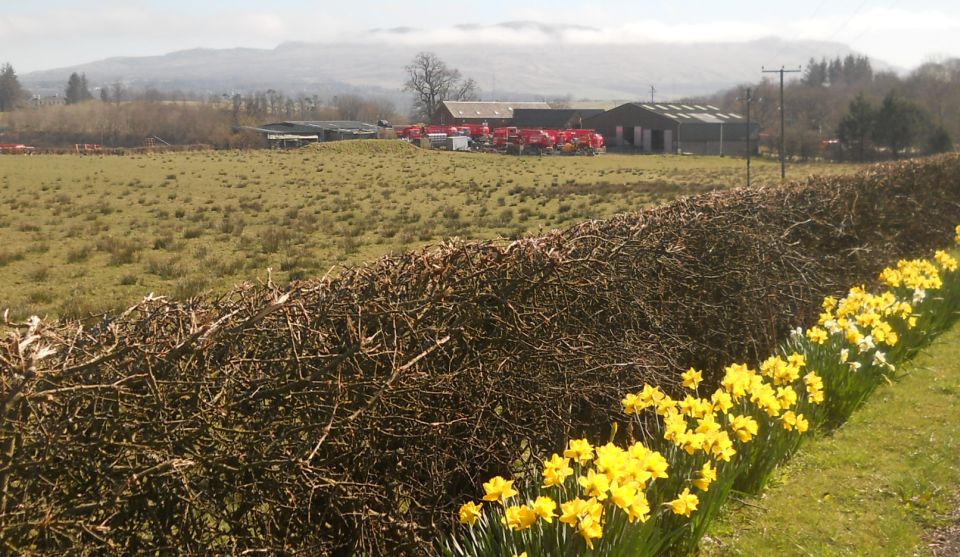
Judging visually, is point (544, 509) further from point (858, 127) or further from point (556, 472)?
point (858, 127)

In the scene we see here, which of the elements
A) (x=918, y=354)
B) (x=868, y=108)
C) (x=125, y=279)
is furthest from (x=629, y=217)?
(x=868, y=108)

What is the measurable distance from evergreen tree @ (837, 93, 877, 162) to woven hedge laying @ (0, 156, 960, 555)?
223 feet

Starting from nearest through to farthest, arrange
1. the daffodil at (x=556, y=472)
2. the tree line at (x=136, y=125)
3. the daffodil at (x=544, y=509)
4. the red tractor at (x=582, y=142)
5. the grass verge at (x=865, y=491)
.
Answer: the daffodil at (x=544, y=509), the daffodil at (x=556, y=472), the grass verge at (x=865, y=491), the red tractor at (x=582, y=142), the tree line at (x=136, y=125)

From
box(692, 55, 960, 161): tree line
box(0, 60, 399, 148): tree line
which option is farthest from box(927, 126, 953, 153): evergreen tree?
box(0, 60, 399, 148): tree line

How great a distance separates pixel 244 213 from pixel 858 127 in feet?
179

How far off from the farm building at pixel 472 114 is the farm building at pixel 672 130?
22.4 meters

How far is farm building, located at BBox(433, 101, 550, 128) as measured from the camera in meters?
110

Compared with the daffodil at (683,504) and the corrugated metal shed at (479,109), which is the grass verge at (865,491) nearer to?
the daffodil at (683,504)

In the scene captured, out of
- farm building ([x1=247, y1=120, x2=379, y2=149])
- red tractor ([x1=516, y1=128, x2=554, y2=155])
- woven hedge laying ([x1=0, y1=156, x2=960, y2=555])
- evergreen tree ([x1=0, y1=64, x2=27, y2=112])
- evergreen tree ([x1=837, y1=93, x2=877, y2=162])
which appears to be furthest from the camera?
evergreen tree ([x1=0, y1=64, x2=27, y2=112])

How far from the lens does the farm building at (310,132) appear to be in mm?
90875

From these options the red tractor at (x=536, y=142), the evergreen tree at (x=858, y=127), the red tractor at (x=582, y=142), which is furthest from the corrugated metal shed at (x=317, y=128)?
the evergreen tree at (x=858, y=127)

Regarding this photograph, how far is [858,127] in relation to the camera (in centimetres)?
6850

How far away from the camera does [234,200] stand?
33.8 meters

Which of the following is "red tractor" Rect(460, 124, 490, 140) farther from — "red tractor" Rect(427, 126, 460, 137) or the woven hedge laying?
the woven hedge laying
